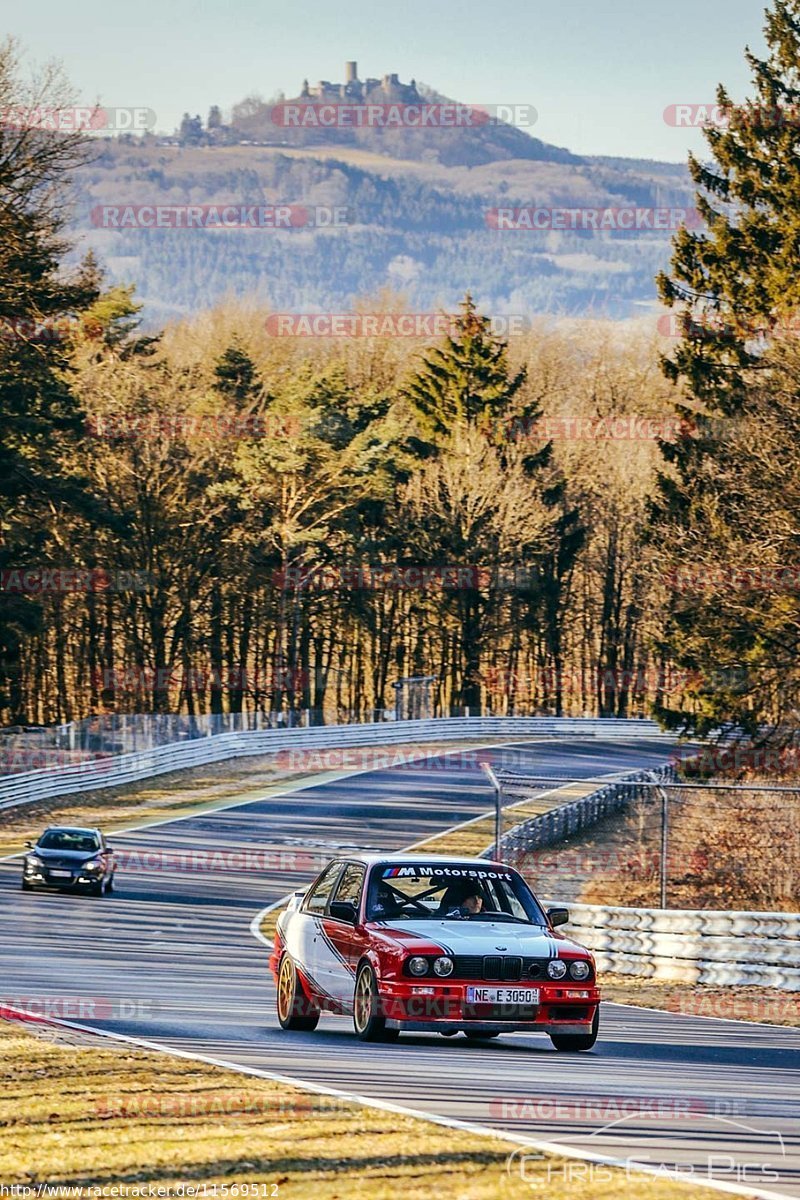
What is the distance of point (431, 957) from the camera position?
43.0 feet

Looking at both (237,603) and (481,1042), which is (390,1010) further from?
(237,603)

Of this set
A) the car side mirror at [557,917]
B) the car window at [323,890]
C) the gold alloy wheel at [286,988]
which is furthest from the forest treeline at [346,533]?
the car side mirror at [557,917]

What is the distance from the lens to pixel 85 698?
77938 mm

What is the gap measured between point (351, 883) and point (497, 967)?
1.93 metres

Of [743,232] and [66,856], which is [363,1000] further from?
[743,232]

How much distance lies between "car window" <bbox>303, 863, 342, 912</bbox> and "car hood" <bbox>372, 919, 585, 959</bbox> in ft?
3.92

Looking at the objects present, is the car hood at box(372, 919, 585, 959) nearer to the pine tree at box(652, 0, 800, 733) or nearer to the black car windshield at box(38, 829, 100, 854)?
the black car windshield at box(38, 829, 100, 854)

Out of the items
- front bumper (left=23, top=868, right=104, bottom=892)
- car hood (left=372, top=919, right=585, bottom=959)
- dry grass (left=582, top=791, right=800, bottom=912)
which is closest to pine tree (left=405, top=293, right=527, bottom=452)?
dry grass (left=582, top=791, right=800, bottom=912)

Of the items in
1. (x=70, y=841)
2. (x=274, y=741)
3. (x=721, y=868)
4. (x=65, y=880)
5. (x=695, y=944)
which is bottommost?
(x=274, y=741)

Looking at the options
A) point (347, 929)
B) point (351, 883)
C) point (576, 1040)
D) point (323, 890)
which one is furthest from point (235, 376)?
point (576, 1040)

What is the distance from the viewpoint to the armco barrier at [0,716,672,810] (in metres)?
50.2

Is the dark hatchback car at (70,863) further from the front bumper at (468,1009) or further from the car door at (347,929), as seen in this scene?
the front bumper at (468,1009)

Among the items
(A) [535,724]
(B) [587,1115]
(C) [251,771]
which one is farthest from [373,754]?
(B) [587,1115]

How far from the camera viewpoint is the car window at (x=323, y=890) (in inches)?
592
